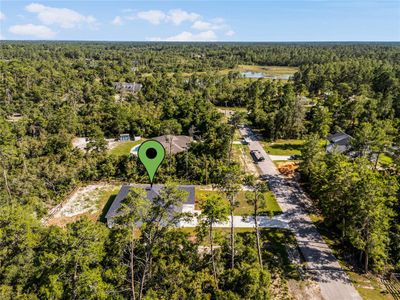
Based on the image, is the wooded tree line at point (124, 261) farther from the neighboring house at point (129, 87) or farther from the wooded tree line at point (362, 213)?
the neighboring house at point (129, 87)

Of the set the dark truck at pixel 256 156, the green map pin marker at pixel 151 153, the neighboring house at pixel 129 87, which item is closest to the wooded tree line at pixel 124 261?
the green map pin marker at pixel 151 153

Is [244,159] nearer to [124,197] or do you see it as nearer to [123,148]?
[123,148]

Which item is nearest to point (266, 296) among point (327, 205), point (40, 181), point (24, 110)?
point (327, 205)

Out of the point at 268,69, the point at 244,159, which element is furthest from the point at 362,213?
the point at 268,69


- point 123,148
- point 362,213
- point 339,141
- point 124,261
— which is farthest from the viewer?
point 123,148

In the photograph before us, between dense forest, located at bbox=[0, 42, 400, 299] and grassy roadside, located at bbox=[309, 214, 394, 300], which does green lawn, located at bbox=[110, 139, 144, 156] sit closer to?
dense forest, located at bbox=[0, 42, 400, 299]

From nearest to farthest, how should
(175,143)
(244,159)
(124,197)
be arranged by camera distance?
(124,197), (244,159), (175,143)
